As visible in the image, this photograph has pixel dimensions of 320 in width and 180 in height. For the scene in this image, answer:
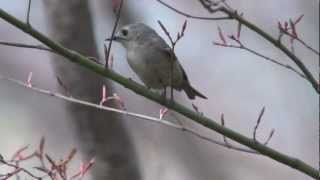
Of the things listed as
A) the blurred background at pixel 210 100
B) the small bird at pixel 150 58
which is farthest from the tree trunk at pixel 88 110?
the blurred background at pixel 210 100

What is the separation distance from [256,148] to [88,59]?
2.47 feet

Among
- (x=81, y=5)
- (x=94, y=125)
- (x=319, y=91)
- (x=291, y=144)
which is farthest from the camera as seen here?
(x=291, y=144)

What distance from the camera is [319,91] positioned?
10.4 feet

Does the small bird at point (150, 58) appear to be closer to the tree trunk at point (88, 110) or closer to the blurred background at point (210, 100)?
the tree trunk at point (88, 110)

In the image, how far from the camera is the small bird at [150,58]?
14.1 feet

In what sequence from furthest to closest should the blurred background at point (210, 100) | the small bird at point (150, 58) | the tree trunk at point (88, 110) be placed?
1. the blurred background at point (210, 100)
2. the tree trunk at point (88, 110)
3. the small bird at point (150, 58)

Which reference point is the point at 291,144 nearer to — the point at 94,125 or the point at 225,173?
the point at 225,173

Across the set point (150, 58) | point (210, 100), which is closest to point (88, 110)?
point (150, 58)

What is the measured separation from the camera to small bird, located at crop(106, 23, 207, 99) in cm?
430

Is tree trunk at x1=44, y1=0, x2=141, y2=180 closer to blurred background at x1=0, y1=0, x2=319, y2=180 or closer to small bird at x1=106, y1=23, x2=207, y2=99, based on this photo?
small bird at x1=106, y1=23, x2=207, y2=99

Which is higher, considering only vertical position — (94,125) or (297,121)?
(94,125)

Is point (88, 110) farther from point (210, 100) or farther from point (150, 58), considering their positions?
point (210, 100)

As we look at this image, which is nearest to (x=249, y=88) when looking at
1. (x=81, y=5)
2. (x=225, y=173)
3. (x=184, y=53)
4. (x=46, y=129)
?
(x=184, y=53)

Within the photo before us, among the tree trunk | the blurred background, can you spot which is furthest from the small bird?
the blurred background
